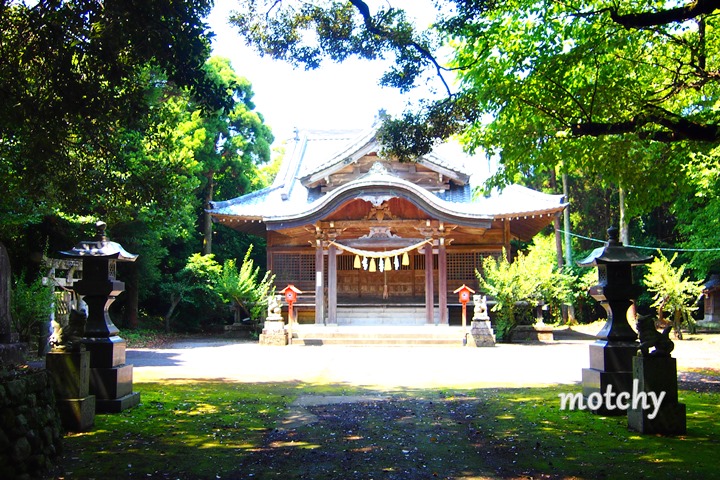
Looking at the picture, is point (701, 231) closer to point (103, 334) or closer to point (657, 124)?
point (657, 124)

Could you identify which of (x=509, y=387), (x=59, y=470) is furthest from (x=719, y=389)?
(x=59, y=470)

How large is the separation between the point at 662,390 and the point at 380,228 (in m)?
15.0

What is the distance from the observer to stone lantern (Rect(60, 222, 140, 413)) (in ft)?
23.0

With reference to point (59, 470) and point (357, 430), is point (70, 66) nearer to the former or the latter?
point (59, 470)

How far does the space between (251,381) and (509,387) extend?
4.30 meters

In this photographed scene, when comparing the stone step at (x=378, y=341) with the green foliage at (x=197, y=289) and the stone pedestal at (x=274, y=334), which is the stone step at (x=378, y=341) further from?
the green foliage at (x=197, y=289)

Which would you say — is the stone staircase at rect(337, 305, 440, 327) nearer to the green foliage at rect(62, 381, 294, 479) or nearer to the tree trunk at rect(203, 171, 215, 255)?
the tree trunk at rect(203, 171, 215, 255)

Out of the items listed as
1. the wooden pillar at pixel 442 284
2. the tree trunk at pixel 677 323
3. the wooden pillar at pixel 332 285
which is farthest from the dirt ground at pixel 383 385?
the wooden pillar at pixel 332 285

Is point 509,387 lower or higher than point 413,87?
lower

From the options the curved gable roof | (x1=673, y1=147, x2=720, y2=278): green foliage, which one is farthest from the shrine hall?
(x1=673, y1=147, x2=720, y2=278): green foliage

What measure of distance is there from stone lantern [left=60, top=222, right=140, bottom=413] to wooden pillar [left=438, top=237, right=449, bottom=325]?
13.3m

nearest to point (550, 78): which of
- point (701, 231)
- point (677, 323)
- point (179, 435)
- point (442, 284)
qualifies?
point (179, 435)

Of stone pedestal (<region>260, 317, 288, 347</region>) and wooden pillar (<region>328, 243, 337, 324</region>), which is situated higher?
wooden pillar (<region>328, 243, 337, 324</region>)

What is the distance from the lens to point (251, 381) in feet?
33.3
